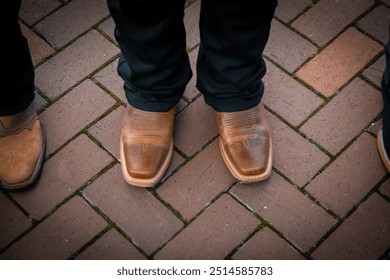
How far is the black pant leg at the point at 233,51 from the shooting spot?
1.52 m

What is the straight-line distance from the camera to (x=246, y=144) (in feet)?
6.08

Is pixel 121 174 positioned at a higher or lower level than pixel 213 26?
lower

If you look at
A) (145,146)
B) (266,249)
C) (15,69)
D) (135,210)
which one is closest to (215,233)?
(266,249)

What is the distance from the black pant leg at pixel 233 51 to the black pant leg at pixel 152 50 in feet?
0.29

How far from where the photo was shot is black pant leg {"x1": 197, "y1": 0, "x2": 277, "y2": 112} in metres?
1.52

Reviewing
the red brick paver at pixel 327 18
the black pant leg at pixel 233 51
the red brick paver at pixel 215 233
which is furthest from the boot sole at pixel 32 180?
the red brick paver at pixel 327 18

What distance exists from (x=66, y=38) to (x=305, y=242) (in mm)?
1332

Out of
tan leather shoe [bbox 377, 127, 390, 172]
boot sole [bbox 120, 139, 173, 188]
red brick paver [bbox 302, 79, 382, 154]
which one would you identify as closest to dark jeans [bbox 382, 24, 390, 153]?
tan leather shoe [bbox 377, 127, 390, 172]

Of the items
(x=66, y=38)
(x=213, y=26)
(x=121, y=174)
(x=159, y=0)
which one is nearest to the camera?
(x=159, y=0)

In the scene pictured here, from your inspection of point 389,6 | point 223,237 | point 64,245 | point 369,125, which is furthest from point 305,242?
point 389,6

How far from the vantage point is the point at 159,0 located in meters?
1.46

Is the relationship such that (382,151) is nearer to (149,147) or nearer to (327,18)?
(327,18)

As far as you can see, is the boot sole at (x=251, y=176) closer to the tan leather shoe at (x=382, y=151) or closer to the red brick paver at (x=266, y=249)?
the red brick paver at (x=266, y=249)
